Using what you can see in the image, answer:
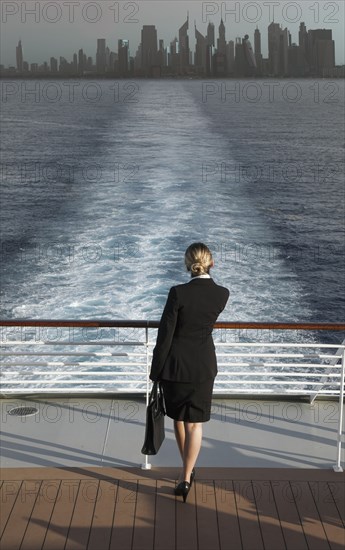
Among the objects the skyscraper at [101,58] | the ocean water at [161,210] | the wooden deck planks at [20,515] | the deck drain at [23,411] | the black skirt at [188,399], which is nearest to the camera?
the wooden deck planks at [20,515]

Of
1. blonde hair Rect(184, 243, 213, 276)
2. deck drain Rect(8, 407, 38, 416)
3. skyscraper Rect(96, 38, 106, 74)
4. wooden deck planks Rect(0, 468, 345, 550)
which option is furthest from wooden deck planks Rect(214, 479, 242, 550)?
skyscraper Rect(96, 38, 106, 74)

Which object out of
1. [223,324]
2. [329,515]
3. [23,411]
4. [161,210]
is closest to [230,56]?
[161,210]

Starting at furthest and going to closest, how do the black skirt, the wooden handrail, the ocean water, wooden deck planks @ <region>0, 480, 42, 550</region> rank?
1. the ocean water
2. the wooden handrail
3. the black skirt
4. wooden deck planks @ <region>0, 480, 42, 550</region>

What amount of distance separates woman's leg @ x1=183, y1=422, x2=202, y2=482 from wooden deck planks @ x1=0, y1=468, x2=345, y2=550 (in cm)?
11

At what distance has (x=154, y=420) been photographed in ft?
9.98

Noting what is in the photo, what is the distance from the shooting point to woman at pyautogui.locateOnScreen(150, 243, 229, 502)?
2.87 meters

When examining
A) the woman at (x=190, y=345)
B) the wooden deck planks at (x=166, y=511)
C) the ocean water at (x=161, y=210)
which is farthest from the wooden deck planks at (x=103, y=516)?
the ocean water at (x=161, y=210)

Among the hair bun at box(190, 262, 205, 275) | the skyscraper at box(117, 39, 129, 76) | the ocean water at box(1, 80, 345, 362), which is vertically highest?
the skyscraper at box(117, 39, 129, 76)

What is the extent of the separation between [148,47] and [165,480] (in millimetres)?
43774

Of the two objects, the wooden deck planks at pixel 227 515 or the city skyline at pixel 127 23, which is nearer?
the wooden deck planks at pixel 227 515

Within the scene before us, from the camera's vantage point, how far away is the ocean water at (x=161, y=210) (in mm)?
14273

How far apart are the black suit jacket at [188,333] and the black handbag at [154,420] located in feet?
0.39

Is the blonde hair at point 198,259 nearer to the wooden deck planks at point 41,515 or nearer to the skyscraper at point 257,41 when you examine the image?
the wooden deck planks at point 41,515

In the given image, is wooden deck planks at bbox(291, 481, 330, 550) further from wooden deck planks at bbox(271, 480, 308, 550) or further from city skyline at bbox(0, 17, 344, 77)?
city skyline at bbox(0, 17, 344, 77)
